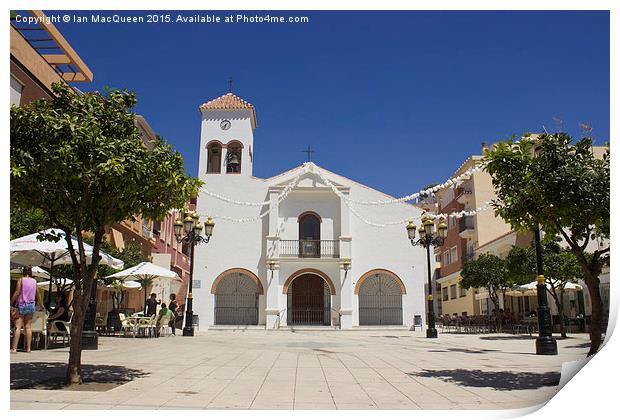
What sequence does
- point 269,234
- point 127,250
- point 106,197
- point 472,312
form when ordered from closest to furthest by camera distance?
point 106,197
point 127,250
point 269,234
point 472,312

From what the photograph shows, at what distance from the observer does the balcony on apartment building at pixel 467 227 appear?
33.8 meters

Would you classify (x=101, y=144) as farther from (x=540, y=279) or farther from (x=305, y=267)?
(x=305, y=267)

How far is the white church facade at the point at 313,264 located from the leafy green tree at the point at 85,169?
14.9 meters

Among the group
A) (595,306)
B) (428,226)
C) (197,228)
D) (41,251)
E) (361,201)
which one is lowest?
(595,306)

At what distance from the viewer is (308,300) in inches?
958

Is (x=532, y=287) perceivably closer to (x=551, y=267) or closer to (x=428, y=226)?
(x=551, y=267)

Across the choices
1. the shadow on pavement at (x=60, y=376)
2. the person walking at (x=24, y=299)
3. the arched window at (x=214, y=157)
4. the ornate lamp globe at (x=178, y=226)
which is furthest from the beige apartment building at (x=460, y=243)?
the shadow on pavement at (x=60, y=376)

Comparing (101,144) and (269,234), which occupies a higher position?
(269,234)

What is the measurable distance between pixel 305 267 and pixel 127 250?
7.84 metres

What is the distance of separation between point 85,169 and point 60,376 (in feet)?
9.11

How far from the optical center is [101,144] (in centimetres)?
584

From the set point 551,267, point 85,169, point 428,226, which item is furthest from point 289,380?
point 551,267

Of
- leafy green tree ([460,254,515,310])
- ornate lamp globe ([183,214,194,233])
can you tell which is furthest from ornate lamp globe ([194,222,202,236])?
leafy green tree ([460,254,515,310])
